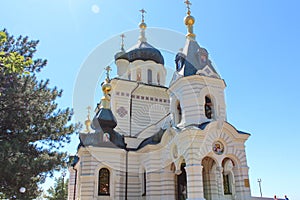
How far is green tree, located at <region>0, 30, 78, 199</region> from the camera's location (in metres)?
10.3

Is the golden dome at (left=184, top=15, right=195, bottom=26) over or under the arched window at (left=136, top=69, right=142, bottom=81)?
over

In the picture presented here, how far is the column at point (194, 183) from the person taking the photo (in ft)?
37.5

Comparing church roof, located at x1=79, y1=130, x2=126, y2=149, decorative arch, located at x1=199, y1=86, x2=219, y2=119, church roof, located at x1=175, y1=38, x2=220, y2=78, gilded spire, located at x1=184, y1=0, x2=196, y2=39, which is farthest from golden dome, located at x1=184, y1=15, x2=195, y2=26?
church roof, located at x1=79, y1=130, x2=126, y2=149

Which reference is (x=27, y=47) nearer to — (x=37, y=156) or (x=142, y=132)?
(x=37, y=156)

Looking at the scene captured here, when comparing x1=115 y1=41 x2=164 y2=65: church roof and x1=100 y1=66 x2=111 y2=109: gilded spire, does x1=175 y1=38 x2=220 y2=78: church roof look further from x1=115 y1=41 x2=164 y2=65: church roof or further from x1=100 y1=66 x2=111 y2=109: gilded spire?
x1=115 y1=41 x2=164 y2=65: church roof

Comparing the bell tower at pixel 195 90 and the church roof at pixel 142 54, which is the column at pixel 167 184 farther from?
the church roof at pixel 142 54

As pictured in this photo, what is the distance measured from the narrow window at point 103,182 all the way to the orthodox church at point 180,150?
50mm

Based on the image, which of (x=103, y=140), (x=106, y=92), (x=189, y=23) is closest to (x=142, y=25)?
(x=189, y=23)

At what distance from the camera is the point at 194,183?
11617 mm

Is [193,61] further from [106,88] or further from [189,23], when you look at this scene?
[106,88]

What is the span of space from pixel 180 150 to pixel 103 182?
4837 millimetres

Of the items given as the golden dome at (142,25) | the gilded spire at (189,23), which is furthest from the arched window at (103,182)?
the golden dome at (142,25)

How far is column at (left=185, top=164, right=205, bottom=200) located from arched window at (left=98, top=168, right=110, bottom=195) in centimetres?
502

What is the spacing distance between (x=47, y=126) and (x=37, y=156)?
1.31 m
